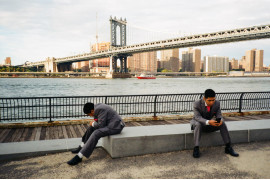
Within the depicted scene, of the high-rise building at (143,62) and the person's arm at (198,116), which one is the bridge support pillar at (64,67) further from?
the person's arm at (198,116)

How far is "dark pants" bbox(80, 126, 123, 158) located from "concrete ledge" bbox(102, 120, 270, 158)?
0.40 ft

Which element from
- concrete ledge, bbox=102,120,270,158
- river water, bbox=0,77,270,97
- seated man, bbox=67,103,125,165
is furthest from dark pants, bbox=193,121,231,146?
river water, bbox=0,77,270,97

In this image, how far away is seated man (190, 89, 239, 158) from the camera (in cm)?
456

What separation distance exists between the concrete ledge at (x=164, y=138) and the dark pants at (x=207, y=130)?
10.9 inches

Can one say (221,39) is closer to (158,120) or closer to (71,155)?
(158,120)

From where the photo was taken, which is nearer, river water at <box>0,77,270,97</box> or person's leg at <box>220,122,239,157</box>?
person's leg at <box>220,122,239,157</box>

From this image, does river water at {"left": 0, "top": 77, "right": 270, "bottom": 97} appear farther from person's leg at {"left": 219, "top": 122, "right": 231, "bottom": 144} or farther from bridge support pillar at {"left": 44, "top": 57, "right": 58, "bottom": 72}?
bridge support pillar at {"left": 44, "top": 57, "right": 58, "bottom": 72}

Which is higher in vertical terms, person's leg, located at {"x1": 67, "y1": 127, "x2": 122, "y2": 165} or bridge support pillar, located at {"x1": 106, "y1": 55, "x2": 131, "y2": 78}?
bridge support pillar, located at {"x1": 106, "y1": 55, "x2": 131, "y2": 78}

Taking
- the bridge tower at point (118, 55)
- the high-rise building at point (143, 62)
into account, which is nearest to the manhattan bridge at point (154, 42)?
the bridge tower at point (118, 55)

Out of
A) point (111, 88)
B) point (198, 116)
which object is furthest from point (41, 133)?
point (111, 88)

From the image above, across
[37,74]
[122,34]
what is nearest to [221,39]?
[122,34]

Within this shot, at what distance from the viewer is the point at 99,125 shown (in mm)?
4590

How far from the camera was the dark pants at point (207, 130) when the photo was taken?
467 cm

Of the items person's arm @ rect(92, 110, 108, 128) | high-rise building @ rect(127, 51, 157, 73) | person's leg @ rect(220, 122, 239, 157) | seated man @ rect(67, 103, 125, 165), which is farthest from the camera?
high-rise building @ rect(127, 51, 157, 73)
